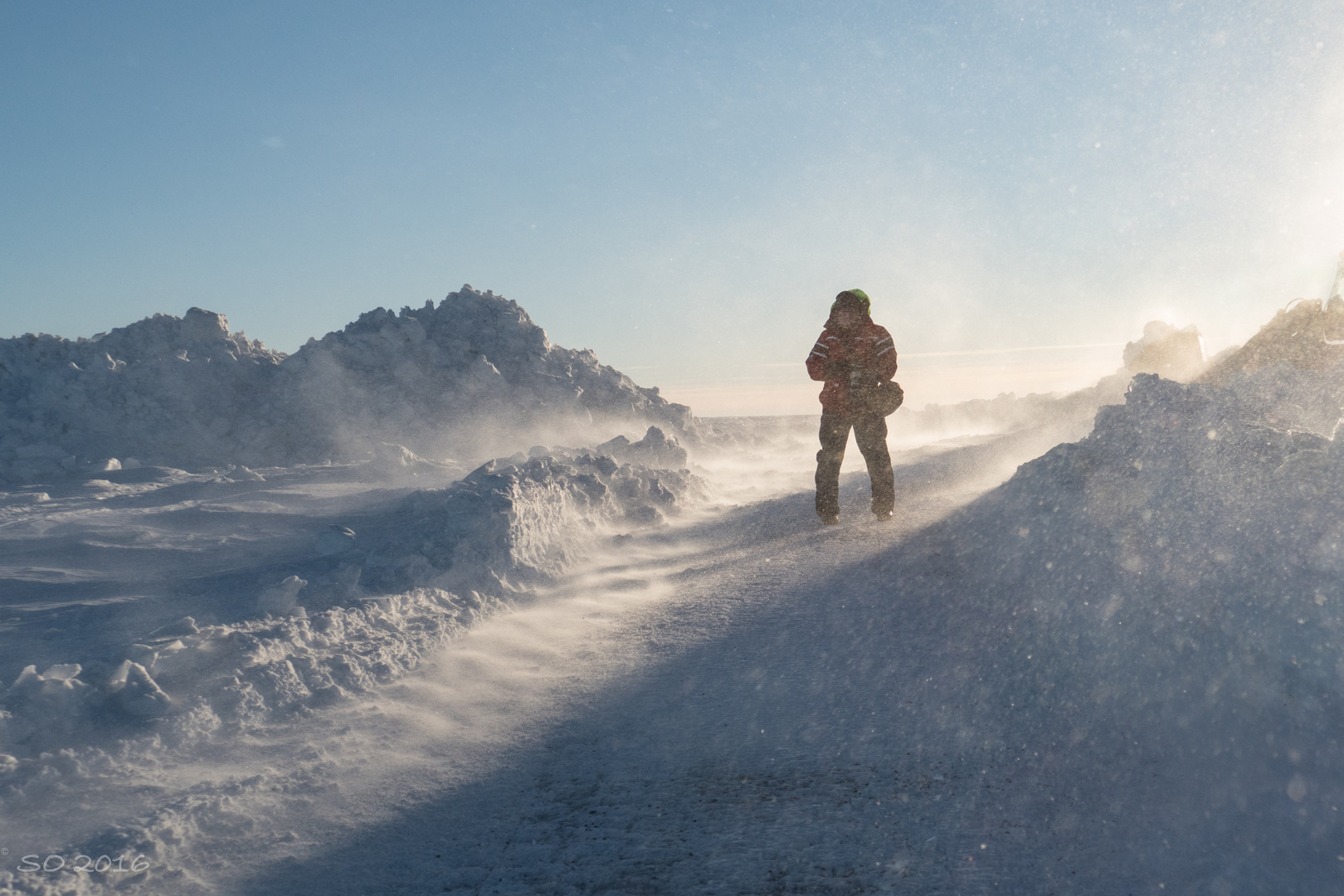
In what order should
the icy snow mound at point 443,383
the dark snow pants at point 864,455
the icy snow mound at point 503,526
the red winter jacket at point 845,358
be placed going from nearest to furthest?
1. the icy snow mound at point 503,526
2. the red winter jacket at point 845,358
3. the dark snow pants at point 864,455
4. the icy snow mound at point 443,383

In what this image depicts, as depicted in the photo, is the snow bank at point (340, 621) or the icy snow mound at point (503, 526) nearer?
the snow bank at point (340, 621)

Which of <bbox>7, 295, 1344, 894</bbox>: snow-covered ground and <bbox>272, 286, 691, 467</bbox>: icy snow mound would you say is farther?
<bbox>272, 286, 691, 467</bbox>: icy snow mound

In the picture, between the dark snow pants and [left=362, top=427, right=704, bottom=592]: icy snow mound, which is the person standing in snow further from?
[left=362, top=427, right=704, bottom=592]: icy snow mound

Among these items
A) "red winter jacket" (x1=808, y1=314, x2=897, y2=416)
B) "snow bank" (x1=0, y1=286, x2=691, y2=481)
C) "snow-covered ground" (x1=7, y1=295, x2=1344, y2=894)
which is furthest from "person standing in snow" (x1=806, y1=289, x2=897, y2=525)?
"snow bank" (x1=0, y1=286, x2=691, y2=481)

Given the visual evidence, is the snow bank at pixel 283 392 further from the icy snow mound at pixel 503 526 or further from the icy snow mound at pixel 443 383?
the icy snow mound at pixel 503 526

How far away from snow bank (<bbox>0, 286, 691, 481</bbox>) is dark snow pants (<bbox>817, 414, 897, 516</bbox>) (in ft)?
25.3

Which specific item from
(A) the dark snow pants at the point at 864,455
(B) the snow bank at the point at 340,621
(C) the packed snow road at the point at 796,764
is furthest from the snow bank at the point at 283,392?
(C) the packed snow road at the point at 796,764

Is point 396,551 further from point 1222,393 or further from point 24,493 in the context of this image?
point 24,493

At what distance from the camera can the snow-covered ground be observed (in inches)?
90.0

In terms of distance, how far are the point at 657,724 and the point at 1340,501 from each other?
3.49 metres

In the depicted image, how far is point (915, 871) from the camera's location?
2184 mm

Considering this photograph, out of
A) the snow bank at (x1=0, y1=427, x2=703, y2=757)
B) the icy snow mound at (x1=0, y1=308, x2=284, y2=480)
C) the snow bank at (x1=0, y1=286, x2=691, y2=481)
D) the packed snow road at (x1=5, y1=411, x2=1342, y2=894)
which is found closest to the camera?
the packed snow road at (x1=5, y1=411, x2=1342, y2=894)

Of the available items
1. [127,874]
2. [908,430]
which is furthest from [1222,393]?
[908,430]

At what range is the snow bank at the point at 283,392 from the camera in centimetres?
1198
